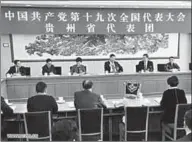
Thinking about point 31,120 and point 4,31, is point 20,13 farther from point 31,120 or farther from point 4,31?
point 31,120

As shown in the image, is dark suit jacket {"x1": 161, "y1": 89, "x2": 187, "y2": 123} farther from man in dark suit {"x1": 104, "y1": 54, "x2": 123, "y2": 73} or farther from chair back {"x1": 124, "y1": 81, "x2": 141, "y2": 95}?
man in dark suit {"x1": 104, "y1": 54, "x2": 123, "y2": 73}

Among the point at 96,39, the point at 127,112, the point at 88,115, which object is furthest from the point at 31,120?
the point at 96,39

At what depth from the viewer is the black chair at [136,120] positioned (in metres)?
3.06

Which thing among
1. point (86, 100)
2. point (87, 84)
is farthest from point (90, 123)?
point (87, 84)

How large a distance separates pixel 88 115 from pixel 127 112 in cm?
44

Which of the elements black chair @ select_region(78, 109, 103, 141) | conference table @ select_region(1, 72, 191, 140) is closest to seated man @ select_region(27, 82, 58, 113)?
black chair @ select_region(78, 109, 103, 141)

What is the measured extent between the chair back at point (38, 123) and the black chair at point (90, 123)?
350mm

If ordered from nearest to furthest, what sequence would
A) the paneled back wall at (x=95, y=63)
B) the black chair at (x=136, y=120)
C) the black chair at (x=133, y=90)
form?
the black chair at (x=136, y=120) < the black chair at (x=133, y=90) < the paneled back wall at (x=95, y=63)

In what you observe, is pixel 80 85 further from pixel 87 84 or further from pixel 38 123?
pixel 38 123

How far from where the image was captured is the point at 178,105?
3.09 meters

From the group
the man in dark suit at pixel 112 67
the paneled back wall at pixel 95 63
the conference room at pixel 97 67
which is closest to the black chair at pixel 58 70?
the conference room at pixel 97 67

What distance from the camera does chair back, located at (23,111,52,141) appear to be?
9.50 ft

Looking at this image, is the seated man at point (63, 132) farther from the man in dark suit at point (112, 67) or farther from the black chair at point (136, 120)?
the man in dark suit at point (112, 67)

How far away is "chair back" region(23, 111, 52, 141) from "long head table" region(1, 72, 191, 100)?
7.46 ft
